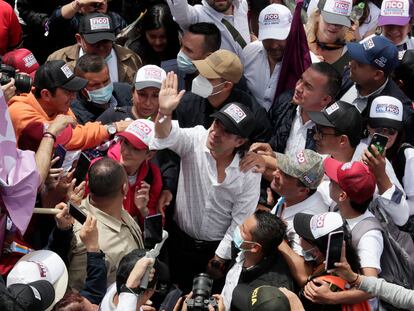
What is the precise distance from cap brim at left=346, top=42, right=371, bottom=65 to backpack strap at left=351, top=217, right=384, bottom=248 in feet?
5.55

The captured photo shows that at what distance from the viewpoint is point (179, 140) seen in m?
5.70

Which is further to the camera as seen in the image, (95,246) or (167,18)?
(167,18)

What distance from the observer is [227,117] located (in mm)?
5633

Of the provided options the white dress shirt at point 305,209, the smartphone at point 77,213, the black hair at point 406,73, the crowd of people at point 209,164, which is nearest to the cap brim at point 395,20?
the crowd of people at point 209,164

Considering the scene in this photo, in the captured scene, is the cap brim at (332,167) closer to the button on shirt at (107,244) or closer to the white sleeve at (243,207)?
the white sleeve at (243,207)

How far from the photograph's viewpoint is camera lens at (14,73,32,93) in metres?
5.61

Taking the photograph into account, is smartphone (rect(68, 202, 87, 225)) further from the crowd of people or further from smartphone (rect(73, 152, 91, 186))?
smartphone (rect(73, 152, 91, 186))

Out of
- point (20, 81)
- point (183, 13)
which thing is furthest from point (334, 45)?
point (20, 81)

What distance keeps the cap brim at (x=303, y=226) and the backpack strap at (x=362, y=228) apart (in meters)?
0.30

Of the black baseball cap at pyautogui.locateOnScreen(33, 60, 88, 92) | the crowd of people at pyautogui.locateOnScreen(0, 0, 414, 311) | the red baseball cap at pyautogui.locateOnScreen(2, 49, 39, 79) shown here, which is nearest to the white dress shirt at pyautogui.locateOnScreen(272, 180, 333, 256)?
the crowd of people at pyautogui.locateOnScreen(0, 0, 414, 311)

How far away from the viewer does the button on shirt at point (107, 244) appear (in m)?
4.98

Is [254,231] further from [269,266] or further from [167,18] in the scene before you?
[167,18]

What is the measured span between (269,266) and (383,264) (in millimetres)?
712

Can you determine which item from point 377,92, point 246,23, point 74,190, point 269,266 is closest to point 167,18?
point 246,23
